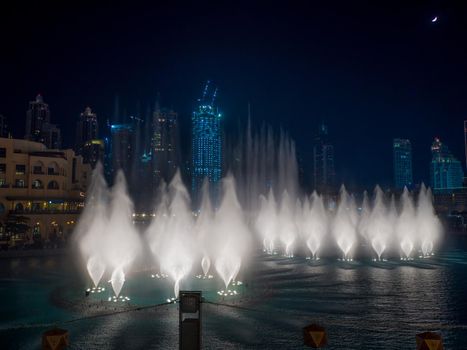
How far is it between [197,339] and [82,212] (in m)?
56.7

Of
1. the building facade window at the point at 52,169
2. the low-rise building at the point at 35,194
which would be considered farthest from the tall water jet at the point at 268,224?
the building facade window at the point at 52,169

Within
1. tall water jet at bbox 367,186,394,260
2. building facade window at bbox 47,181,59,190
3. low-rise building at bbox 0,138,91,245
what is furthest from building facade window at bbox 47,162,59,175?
tall water jet at bbox 367,186,394,260

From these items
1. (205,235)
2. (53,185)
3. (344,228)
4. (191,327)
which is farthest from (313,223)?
(191,327)

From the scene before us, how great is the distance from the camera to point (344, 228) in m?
70.4

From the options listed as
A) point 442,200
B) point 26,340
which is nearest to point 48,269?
point 26,340

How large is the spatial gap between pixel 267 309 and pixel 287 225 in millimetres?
45102

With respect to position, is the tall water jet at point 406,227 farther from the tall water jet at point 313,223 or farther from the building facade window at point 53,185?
the building facade window at point 53,185

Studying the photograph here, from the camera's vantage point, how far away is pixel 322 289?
24.6 metres

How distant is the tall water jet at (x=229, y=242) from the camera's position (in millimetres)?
32031

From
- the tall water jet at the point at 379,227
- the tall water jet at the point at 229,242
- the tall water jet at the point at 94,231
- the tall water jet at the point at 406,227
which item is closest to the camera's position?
the tall water jet at the point at 94,231

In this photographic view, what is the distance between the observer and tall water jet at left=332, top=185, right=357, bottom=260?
5093 centimetres

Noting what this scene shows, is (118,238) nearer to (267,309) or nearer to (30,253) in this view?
(30,253)

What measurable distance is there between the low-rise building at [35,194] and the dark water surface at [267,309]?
22171 millimetres

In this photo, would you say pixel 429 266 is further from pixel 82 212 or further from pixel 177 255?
pixel 82 212
